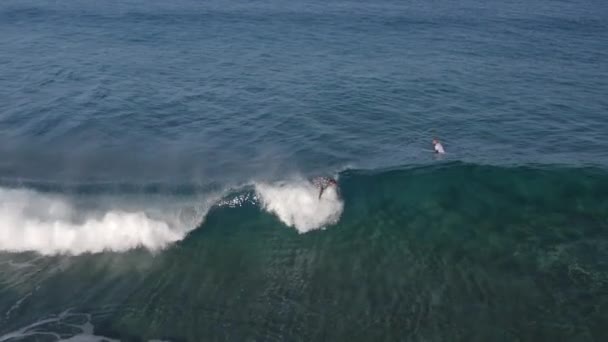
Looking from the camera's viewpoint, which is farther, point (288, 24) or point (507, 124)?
point (288, 24)

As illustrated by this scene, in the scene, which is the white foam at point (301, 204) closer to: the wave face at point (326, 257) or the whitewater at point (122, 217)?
the whitewater at point (122, 217)

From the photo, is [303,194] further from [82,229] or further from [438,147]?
[82,229]

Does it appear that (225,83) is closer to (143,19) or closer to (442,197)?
(442,197)

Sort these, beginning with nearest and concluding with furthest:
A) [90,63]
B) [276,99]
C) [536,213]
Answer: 1. [536,213]
2. [276,99]
3. [90,63]

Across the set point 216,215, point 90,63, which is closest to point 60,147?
point 216,215

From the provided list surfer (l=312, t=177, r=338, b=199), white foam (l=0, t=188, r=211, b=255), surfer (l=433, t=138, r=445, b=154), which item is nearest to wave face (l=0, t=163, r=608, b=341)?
white foam (l=0, t=188, r=211, b=255)

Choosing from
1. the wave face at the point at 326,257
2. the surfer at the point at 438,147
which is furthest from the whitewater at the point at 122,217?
the surfer at the point at 438,147

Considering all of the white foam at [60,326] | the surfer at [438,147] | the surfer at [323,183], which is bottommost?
the white foam at [60,326]

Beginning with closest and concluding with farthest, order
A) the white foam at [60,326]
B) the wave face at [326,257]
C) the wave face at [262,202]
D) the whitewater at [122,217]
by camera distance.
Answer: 1. the white foam at [60,326]
2. the wave face at [326,257]
3. the whitewater at [122,217]
4. the wave face at [262,202]
